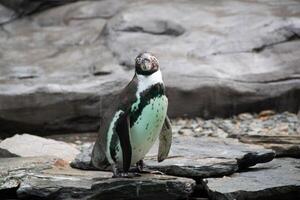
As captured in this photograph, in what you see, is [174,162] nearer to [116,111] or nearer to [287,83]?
[116,111]

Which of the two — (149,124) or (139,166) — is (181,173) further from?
(149,124)

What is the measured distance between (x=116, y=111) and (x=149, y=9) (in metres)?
3.83

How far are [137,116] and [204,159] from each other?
2.10ft

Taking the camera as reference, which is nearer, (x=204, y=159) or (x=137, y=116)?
(x=137, y=116)

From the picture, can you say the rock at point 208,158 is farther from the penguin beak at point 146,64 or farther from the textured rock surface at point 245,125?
the textured rock surface at point 245,125

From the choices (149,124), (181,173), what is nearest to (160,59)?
(181,173)

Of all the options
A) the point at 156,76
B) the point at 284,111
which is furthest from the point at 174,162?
the point at 284,111

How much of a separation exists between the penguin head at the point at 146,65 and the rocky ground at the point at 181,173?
1.76ft

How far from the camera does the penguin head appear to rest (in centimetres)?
321

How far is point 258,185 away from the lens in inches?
138

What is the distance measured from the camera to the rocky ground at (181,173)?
3.38 metres

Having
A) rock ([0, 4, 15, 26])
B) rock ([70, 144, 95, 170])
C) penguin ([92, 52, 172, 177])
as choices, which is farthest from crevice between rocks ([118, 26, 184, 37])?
penguin ([92, 52, 172, 177])

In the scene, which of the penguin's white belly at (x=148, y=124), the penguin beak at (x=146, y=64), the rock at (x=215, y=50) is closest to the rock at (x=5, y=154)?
the penguin's white belly at (x=148, y=124)

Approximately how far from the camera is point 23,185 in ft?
11.7
